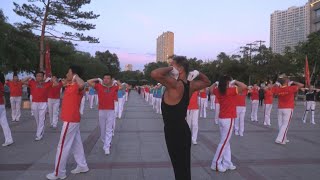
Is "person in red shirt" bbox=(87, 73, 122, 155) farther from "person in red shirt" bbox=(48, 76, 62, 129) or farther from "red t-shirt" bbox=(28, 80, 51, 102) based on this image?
"person in red shirt" bbox=(48, 76, 62, 129)

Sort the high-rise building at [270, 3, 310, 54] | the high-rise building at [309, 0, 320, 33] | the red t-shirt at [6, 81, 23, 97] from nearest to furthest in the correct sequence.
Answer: the red t-shirt at [6, 81, 23, 97], the high-rise building at [309, 0, 320, 33], the high-rise building at [270, 3, 310, 54]

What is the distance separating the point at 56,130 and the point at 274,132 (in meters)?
7.61

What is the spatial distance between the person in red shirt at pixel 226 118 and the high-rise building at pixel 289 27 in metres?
118

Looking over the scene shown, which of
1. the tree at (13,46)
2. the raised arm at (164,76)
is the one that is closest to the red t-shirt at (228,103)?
the raised arm at (164,76)

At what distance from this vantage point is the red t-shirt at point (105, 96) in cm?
934

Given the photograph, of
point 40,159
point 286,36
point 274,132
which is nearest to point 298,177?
point 40,159

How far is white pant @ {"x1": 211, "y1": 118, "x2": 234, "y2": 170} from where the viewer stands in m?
7.53

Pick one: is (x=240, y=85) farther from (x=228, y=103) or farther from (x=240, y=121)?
(x=240, y=121)

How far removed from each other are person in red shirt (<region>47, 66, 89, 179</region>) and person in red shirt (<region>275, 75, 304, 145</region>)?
6049 mm

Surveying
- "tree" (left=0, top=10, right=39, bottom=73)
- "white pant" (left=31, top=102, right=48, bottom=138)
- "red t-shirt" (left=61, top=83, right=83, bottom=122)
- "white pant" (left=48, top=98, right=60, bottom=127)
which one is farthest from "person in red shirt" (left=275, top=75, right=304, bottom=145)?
"tree" (left=0, top=10, right=39, bottom=73)

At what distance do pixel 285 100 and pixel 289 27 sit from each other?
119906 mm

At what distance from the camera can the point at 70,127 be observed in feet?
22.6

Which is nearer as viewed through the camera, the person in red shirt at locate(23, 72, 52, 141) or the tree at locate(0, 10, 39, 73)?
the person in red shirt at locate(23, 72, 52, 141)

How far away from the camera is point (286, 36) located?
408ft
